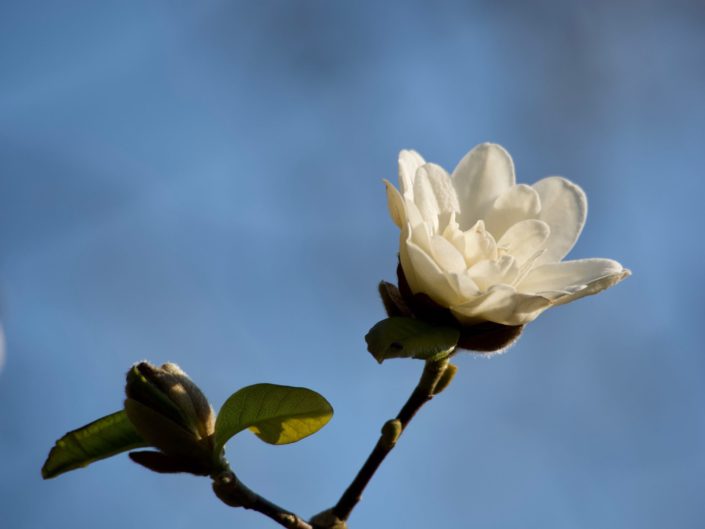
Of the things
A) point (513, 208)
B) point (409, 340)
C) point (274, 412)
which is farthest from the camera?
point (513, 208)

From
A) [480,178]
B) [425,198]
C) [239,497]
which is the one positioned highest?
[480,178]

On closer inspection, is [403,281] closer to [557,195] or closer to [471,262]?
[471,262]

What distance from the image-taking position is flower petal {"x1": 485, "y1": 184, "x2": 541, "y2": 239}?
4.38 ft

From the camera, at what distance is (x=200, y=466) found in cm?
115

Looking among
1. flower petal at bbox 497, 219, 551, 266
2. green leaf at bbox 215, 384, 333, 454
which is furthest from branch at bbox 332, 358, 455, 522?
flower petal at bbox 497, 219, 551, 266

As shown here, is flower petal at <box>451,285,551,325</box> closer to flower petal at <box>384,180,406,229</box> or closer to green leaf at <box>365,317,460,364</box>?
green leaf at <box>365,317,460,364</box>

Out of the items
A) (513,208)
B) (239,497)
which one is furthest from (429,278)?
(239,497)

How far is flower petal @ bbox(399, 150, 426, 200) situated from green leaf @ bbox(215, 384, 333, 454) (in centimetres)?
29

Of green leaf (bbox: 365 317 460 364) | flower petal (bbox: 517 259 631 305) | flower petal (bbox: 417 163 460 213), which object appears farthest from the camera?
flower petal (bbox: 417 163 460 213)

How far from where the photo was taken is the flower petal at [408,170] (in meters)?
1.23

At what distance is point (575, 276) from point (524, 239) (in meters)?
0.09

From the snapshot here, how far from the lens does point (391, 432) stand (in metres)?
1.10

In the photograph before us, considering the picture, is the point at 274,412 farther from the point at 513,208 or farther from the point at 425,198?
the point at 513,208

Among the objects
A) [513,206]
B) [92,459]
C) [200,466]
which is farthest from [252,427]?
[513,206]
